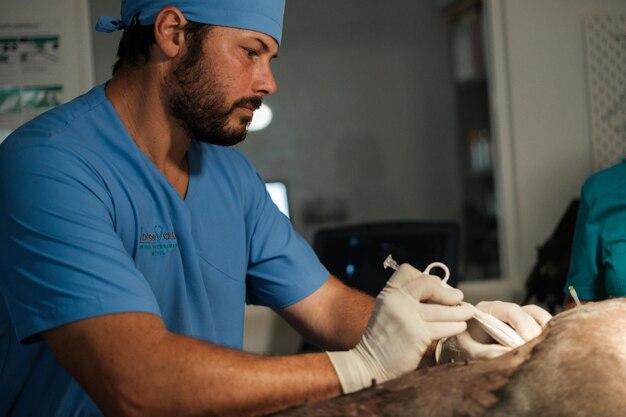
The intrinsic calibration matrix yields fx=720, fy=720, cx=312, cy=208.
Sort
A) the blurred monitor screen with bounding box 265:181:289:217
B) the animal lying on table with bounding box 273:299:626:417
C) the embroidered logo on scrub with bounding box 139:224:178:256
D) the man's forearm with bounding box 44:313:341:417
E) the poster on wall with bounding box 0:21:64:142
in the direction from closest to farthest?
the animal lying on table with bounding box 273:299:626:417, the man's forearm with bounding box 44:313:341:417, the embroidered logo on scrub with bounding box 139:224:178:256, the poster on wall with bounding box 0:21:64:142, the blurred monitor screen with bounding box 265:181:289:217

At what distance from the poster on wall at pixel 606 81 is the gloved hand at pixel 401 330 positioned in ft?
7.72

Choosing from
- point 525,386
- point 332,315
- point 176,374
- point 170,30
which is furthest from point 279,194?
point 525,386

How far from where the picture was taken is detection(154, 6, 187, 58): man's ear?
4.33 ft

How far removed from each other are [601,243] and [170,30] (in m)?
1.28

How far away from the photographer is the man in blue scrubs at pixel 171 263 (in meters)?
0.99

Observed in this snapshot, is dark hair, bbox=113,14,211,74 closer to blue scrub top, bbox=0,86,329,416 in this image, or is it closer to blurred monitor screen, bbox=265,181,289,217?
blue scrub top, bbox=0,86,329,416

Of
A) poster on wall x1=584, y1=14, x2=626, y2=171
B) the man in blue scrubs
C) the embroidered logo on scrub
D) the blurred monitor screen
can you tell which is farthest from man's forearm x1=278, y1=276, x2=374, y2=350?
poster on wall x1=584, y1=14, x2=626, y2=171

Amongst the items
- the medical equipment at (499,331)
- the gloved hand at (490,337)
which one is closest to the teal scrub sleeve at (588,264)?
the gloved hand at (490,337)

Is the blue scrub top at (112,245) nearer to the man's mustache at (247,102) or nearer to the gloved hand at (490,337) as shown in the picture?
the man's mustache at (247,102)

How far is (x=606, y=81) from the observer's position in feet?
10.3

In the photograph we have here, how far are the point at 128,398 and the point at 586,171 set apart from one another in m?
2.65

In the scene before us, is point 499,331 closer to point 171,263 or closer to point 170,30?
point 171,263

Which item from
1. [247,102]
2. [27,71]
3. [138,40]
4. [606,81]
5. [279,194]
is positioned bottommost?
[279,194]

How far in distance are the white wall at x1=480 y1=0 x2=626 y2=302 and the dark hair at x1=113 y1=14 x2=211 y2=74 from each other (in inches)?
82.9
